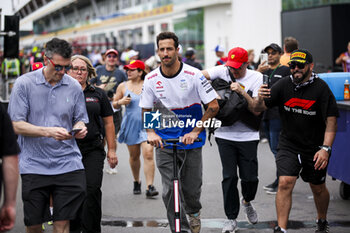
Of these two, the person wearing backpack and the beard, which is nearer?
the beard

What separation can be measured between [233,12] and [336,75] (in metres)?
23.9

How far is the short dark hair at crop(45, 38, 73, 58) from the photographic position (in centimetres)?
500

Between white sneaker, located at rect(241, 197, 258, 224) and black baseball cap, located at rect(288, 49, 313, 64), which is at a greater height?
black baseball cap, located at rect(288, 49, 313, 64)

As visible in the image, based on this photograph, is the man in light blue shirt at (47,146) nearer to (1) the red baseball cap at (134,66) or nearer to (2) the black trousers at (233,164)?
(2) the black trousers at (233,164)

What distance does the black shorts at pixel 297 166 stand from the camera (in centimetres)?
630

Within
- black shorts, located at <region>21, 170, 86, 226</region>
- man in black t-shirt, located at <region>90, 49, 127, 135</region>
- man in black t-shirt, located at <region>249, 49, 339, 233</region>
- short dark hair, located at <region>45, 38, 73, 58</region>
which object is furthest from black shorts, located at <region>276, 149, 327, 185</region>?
man in black t-shirt, located at <region>90, 49, 127, 135</region>

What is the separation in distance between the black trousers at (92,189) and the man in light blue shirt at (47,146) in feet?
3.15

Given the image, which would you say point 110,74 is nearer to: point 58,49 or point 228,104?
point 228,104

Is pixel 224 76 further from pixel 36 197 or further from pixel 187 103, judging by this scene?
pixel 36 197

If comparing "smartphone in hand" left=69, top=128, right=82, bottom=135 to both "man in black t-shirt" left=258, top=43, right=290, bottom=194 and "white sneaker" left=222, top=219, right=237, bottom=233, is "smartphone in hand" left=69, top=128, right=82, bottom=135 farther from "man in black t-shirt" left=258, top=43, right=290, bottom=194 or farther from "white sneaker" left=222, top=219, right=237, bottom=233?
"man in black t-shirt" left=258, top=43, right=290, bottom=194

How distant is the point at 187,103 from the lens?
609 centimetres

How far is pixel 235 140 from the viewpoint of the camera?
270 inches

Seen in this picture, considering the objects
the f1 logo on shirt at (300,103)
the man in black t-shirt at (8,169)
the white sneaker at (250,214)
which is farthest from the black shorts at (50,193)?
the white sneaker at (250,214)

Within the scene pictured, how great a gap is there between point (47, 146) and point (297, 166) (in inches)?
102
